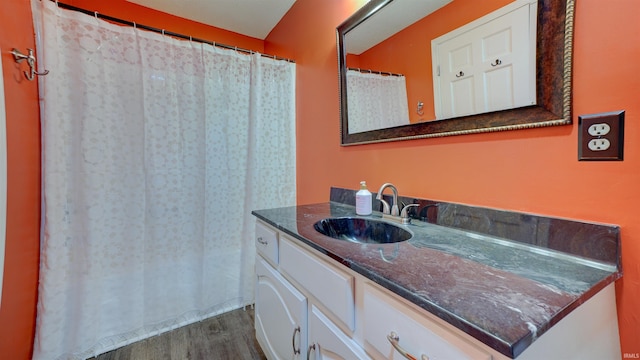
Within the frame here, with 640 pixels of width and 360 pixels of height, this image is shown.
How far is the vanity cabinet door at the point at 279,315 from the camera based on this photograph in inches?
37.3

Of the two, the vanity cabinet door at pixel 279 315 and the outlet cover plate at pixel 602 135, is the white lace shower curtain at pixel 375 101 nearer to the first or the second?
the outlet cover plate at pixel 602 135

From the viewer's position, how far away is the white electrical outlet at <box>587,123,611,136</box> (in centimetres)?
62

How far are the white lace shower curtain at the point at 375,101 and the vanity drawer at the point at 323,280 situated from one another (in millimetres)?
728

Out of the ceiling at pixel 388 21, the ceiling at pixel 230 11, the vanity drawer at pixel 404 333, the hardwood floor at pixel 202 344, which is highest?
the ceiling at pixel 230 11

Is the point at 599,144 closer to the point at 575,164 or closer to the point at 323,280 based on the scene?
the point at 575,164

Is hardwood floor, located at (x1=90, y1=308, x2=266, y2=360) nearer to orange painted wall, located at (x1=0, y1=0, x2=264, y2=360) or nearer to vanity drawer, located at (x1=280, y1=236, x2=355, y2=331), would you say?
orange painted wall, located at (x1=0, y1=0, x2=264, y2=360)

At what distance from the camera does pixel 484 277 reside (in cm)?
58

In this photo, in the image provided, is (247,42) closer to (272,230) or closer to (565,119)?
(272,230)

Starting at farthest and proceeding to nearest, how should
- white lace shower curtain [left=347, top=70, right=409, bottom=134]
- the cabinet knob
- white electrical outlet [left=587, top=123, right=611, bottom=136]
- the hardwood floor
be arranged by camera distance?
1. the hardwood floor
2. white lace shower curtain [left=347, top=70, right=409, bottom=134]
3. white electrical outlet [left=587, top=123, right=611, bottom=136]
4. the cabinet knob

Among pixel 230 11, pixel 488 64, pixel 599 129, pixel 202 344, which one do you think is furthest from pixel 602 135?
pixel 230 11

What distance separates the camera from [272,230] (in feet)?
3.84

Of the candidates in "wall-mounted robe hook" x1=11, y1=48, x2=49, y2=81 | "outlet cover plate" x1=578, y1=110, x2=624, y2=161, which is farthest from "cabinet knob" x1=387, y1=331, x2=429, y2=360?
"wall-mounted robe hook" x1=11, y1=48, x2=49, y2=81

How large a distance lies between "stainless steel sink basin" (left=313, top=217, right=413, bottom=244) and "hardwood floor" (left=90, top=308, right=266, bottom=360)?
0.89m

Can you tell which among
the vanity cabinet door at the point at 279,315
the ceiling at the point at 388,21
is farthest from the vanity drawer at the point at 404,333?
the ceiling at the point at 388,21
